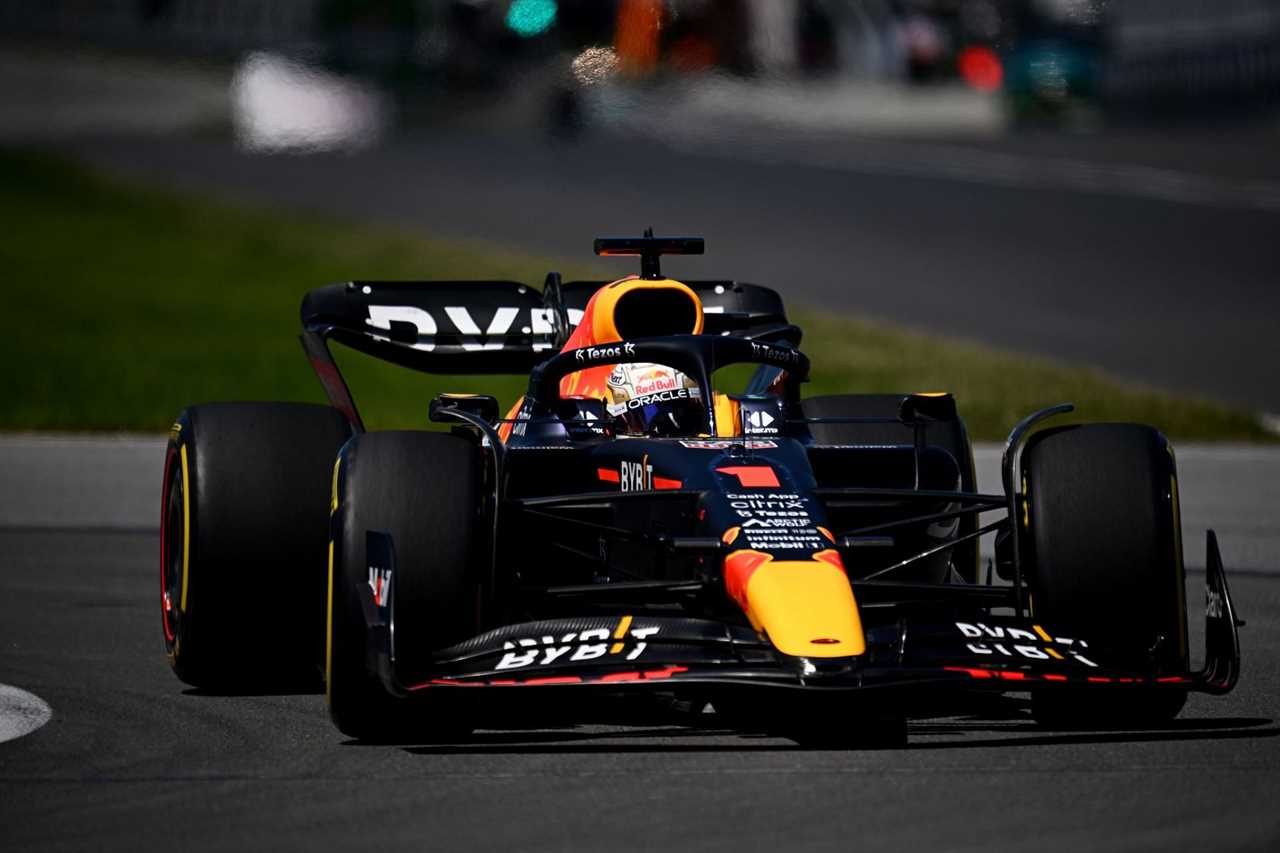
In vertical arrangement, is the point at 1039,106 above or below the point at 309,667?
above

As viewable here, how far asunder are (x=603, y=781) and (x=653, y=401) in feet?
6.86

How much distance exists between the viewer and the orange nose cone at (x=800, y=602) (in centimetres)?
653

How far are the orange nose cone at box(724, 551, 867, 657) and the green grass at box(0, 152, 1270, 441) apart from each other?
29.5 ft

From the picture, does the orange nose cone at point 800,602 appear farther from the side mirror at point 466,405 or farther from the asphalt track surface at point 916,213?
the asphalt track surface at point 916,213

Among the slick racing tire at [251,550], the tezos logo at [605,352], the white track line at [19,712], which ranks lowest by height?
the white track line at [19,712]

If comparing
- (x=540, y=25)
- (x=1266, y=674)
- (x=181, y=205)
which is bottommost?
(x=1266, y=674)

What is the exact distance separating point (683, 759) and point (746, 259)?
1853cm

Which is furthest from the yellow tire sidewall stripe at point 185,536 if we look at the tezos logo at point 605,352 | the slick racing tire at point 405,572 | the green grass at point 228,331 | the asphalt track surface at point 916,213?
the asphalt track surface at point 916,213

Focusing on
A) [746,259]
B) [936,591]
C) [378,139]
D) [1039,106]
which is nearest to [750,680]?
[936,591]

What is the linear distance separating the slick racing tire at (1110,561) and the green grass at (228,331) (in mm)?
8475

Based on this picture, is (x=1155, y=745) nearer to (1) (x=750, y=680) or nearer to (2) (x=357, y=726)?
(1) (x=750, y=680)

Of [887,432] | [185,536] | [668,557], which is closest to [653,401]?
[668,557]

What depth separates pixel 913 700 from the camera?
305 inches

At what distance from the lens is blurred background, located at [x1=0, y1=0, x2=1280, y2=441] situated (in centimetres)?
2211
